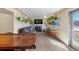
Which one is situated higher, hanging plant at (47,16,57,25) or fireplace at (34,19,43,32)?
hanging plant at (47,16,57,25)

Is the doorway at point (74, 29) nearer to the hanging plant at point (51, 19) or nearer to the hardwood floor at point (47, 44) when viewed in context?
the hardwood floor at point (47, 44)

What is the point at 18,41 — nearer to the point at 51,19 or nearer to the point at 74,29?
the point at 51,19

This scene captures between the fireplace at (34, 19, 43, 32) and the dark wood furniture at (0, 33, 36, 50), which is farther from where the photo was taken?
the fireplace at (34, 19, 43, 32)

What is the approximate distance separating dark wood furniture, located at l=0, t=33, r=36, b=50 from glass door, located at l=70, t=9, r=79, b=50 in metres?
0.73

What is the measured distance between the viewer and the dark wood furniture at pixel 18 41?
2.16 m

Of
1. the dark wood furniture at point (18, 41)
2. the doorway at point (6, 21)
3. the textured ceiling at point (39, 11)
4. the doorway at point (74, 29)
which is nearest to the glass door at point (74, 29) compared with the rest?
the doorway at point (74, 29)

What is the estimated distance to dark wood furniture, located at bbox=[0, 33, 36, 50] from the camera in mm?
2164

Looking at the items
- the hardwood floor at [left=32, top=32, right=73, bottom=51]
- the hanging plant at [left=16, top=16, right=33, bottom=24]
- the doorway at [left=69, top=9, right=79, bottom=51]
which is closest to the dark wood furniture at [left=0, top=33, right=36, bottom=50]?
the hardwood floor at [left=32, top=32, right=73, bottom=51]

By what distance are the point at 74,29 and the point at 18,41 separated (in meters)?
1.10

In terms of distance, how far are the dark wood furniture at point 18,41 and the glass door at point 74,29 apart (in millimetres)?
734

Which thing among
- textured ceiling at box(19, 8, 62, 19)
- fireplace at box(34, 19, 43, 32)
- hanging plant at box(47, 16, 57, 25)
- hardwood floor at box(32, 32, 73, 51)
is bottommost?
hardwood floor at box(32, 32, 73, 51)

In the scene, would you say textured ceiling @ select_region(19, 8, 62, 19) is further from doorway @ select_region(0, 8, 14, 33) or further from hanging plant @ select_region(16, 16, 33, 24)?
doorway @ select_region(0, 8, 14, 33)
